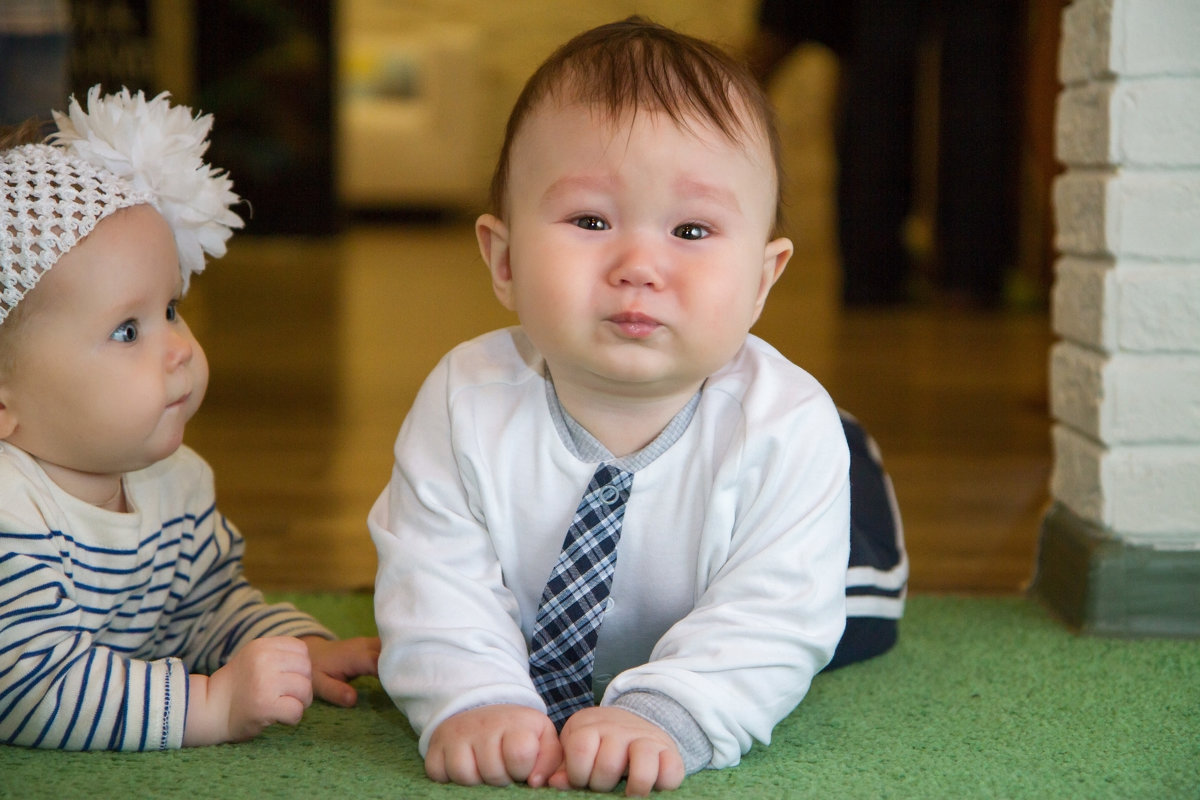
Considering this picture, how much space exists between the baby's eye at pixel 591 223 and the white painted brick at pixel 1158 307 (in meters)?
0.53

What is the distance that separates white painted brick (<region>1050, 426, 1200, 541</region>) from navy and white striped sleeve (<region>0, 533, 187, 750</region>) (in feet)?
2.65

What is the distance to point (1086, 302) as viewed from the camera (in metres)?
1.22

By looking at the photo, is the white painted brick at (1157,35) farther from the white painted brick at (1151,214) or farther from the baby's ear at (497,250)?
the baby's ear at (497,250)

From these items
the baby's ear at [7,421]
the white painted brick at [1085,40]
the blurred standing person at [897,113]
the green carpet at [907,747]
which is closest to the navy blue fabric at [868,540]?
the green carpet at [907,747]

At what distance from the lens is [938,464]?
195 cm

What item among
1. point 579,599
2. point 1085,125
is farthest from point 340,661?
point 1085,125

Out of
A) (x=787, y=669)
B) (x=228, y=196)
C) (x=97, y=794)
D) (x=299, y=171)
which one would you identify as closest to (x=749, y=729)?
(x=787, y=669)

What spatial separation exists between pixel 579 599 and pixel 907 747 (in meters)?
0.25

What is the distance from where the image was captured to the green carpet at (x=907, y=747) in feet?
2.72

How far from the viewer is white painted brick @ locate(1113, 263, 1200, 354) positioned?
115cm

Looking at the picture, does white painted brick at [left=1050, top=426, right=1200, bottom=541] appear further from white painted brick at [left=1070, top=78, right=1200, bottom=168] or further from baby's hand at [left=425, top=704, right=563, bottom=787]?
baby's hand at [left=425, top=704, right=563, bottom=787]

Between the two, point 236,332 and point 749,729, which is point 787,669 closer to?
point 749,729

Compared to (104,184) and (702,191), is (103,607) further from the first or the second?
(702,191)

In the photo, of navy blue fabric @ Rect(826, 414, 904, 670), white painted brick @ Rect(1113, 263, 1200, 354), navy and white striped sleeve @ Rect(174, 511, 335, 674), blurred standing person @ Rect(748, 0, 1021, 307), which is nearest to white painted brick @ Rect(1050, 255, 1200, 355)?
white painted brick @ Rect(1113, 263, 1200, 354)
